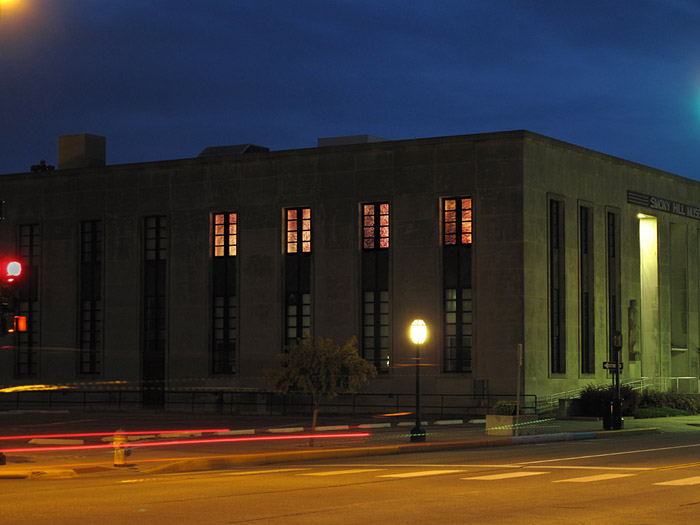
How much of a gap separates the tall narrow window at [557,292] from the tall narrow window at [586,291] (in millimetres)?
1708

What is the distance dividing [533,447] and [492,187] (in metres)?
18.8

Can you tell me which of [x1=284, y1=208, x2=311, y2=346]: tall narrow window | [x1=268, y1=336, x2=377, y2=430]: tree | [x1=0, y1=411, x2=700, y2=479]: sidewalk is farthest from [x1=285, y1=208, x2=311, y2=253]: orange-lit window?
[x1=268, y1=336, x2=377, y2=430]: tree

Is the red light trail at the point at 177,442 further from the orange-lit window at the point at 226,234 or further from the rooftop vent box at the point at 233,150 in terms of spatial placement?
the rooftop vent box at the point at 233,150

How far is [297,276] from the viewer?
51.7m

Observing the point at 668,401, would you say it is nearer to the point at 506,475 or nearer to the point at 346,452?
the point at 346,452

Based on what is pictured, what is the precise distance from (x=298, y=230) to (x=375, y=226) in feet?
13.0

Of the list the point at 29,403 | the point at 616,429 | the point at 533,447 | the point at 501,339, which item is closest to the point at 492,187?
the point at 501,339

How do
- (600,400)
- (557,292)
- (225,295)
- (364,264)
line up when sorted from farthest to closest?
(225,295) → (364,264) → (557,292) → (600,400)

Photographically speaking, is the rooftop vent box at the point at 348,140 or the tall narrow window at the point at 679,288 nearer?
the rooftop vent box at the point at 348,140

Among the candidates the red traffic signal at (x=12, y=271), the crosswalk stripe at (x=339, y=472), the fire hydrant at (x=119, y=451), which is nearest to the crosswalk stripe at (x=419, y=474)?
the crosswalk stripe at (x=339, y=472)

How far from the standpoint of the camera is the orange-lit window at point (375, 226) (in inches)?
1977

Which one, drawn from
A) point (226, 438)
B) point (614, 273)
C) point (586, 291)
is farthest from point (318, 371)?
point (614, 273)

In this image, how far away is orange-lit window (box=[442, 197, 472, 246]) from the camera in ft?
159

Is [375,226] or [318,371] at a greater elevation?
[375,226]
